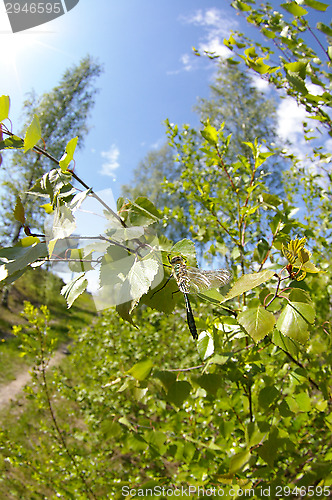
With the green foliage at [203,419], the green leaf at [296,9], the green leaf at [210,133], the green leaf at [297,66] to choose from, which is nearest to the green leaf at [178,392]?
the green foliage at [203,419]

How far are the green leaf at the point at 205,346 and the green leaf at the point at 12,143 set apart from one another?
0.47 m

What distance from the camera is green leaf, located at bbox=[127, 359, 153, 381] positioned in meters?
0.65

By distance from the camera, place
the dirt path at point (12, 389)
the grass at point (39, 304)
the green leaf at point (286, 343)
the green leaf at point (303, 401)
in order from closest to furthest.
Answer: the green leaf at point (286, 343)
the green leaf at point (303, 401)
the dirt path at point (12, 389)
the grass at point (39, 304)

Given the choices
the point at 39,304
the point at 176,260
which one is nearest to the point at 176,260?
the point at 176,260

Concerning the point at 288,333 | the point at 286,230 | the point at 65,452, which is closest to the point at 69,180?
the point at 288,333

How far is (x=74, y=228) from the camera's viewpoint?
1.30ft

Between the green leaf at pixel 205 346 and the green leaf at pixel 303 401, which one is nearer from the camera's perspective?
the green leaf at pixel 205 346

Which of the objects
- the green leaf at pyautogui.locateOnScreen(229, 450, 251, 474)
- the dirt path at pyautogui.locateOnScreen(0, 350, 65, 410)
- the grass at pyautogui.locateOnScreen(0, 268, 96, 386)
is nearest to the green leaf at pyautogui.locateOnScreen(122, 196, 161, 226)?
the green leaf at pyautogui.locateOnScreen(229, 450, 251, 474)

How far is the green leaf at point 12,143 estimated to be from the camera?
0.44m

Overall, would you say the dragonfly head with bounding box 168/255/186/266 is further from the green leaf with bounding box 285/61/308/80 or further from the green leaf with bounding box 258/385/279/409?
the green leaf with bounding box 285/61/308/80

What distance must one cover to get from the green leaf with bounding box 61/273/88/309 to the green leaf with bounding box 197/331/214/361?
0.29m

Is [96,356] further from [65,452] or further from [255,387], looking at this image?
[255,387]

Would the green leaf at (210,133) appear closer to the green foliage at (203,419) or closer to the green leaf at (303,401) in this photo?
the green foliage at (203,419)

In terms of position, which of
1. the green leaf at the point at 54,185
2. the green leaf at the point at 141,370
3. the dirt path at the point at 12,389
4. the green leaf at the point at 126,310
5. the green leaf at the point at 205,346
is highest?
the green leaf at the point at 54,185
